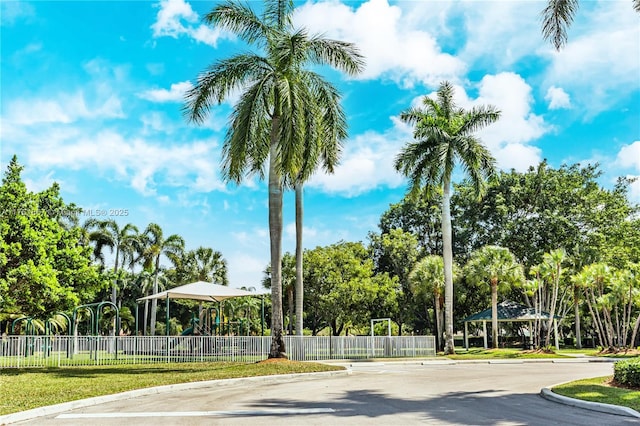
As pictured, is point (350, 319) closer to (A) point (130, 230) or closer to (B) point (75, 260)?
(A) point (130, 230)

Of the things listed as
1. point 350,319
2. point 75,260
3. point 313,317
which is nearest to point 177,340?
point 75,260

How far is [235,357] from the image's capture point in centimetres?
2619

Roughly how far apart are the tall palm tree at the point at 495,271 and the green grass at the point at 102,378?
73.2ft

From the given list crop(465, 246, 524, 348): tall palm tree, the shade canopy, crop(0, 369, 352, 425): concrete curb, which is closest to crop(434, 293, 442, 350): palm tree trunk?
crop(465, 246, 524, 348): tall palm tree

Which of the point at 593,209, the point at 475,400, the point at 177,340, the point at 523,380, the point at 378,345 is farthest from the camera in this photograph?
the point at 593,209

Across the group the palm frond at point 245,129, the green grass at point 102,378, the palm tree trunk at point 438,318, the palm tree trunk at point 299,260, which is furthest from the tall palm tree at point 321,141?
the palm tree trunk at point 438,318

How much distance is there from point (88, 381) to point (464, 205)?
39980mm

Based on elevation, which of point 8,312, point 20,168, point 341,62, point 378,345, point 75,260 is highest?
point 341,62

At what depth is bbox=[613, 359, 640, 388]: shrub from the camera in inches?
553

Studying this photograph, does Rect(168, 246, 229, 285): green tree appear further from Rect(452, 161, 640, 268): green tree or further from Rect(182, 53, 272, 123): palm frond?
Rect(182, 53, 272, 123): palm frond

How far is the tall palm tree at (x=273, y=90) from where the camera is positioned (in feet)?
75.7

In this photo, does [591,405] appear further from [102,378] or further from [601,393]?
[102,378]

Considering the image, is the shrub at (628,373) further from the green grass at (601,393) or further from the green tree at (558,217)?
the green tree at (558,217)

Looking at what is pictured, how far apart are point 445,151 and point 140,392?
1029 inches
